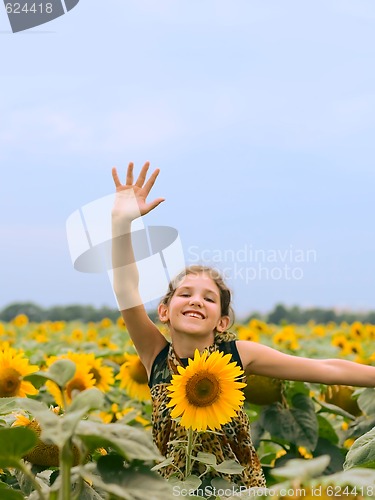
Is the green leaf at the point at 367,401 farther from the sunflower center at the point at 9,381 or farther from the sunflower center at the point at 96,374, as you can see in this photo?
the sunflower center at the point at 9,381

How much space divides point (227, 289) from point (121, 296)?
1.37 feet

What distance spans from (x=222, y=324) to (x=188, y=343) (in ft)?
0.58

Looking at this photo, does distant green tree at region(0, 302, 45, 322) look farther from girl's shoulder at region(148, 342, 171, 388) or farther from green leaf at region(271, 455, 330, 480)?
green leaf at region(271, 455, 330, 480)

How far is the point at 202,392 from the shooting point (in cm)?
216

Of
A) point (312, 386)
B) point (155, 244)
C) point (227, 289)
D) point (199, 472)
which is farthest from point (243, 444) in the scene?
point (312, 386)

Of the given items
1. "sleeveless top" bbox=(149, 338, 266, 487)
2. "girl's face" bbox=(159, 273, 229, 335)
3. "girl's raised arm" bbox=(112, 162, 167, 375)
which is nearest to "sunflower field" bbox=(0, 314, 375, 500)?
"sleeveless top" bbox=(149, 338, 266, 487)

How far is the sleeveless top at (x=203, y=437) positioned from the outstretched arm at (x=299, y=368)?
61 mm

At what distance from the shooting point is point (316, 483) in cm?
90

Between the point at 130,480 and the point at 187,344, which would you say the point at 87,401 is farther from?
the point at 187,344

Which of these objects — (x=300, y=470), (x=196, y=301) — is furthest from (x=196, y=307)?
(x=300, y=470)

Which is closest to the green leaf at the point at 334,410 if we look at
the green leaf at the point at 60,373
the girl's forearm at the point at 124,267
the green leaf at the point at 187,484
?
the girl's forearm at the point at 124,267

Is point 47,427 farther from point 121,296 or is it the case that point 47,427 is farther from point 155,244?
point 155,244

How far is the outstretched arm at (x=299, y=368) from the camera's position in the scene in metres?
2.79

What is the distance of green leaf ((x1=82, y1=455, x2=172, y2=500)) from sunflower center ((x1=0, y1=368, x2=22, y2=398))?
172 cm
